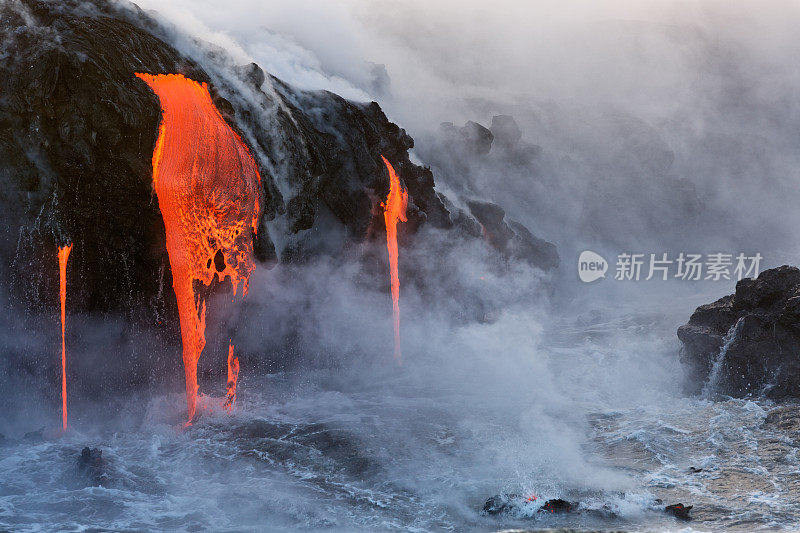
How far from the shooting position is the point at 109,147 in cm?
1648

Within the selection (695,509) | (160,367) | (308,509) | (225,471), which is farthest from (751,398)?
(160,367)

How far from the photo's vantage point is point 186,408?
1916cm

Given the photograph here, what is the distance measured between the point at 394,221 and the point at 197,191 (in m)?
10.5

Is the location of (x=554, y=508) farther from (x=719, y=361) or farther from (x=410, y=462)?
(x=719, y=361)

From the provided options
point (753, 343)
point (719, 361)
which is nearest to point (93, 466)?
point (719, 361)

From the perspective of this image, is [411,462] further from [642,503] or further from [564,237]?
[564,237]

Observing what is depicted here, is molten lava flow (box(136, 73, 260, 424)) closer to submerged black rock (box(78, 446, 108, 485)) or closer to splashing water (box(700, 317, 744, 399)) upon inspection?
submerged black rock (box(78, 446, 108, 485))

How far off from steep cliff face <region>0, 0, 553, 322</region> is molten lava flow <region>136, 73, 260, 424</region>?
36 centimetres

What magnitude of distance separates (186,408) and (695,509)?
14.4m

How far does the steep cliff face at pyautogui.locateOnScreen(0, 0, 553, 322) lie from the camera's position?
15633 mm

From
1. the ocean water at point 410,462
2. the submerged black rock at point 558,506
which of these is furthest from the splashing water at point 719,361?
the submerged black rock at point 558,506

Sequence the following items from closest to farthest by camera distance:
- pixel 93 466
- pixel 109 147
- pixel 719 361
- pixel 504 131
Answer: pixel 93 466
pixel 109 147
pixel 719 361
pixel 504 131

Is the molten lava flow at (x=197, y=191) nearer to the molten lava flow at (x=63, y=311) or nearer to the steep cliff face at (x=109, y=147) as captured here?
the steep cliff face at (x=109, y=147)

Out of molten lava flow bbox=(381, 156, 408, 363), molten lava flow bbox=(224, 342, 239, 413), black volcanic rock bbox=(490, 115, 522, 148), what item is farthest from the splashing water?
black volcanic rock bbox=(490, 115, 522, 148)
